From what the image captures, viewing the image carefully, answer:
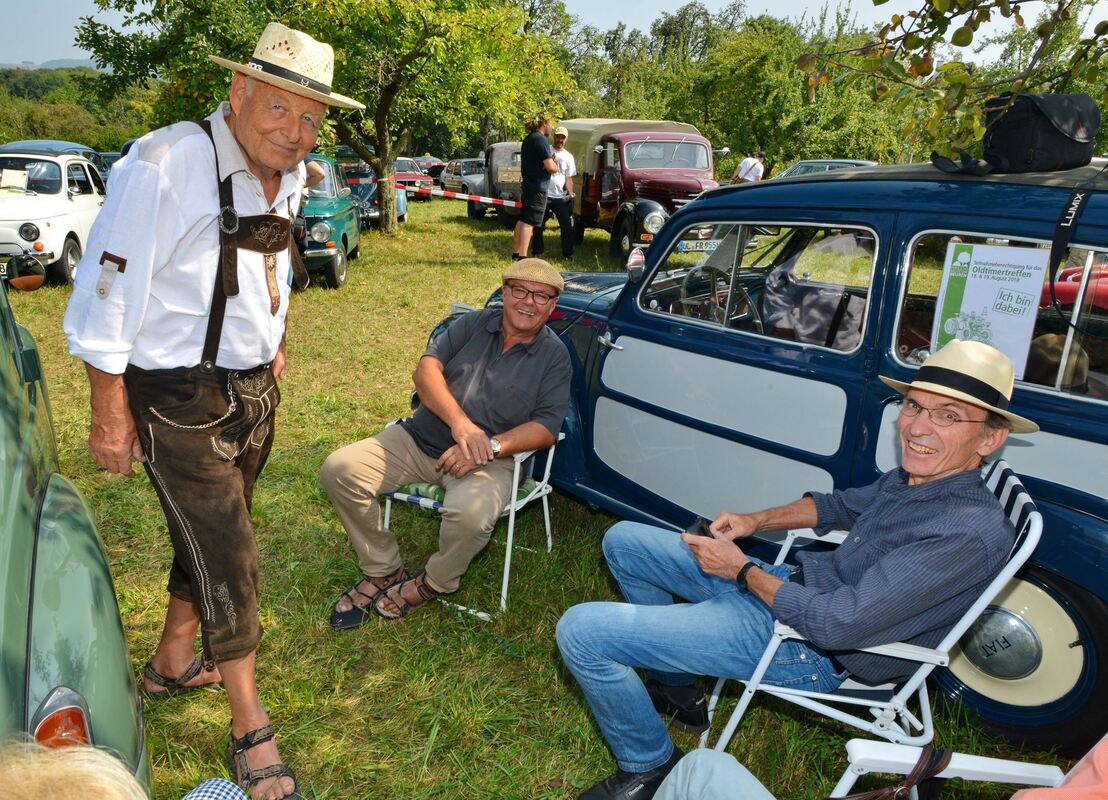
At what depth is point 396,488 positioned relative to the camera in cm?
345

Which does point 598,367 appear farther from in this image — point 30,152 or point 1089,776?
point 30,152

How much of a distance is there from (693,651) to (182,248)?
5.96 feet

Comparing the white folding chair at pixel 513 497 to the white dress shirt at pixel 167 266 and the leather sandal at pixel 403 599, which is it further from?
the white dress shirt at pixel 167 266

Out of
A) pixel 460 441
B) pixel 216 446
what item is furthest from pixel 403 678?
pixel 216 446

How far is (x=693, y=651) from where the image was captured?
227 centimetres

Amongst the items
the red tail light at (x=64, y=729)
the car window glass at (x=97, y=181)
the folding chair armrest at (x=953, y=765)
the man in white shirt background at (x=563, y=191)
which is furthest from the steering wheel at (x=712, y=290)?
the car window glass at (x=97, y=181)

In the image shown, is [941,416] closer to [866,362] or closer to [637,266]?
[866,362]

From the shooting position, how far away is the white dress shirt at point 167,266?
6.41 ft

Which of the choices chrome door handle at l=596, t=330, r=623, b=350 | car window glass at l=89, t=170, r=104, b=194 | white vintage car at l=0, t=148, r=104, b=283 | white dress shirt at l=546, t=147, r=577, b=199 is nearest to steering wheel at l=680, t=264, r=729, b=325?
chrome door handle at l=596, t=330, r=623, b=350

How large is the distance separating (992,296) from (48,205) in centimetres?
1003

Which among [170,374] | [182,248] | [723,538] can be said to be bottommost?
[723,538]

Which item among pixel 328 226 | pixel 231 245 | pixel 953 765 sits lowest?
pixel 953 765

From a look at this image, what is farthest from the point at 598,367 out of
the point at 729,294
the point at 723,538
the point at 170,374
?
the point at 170,374

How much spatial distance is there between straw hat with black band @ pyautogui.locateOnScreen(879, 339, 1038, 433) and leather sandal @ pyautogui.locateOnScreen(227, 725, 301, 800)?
2246mm
